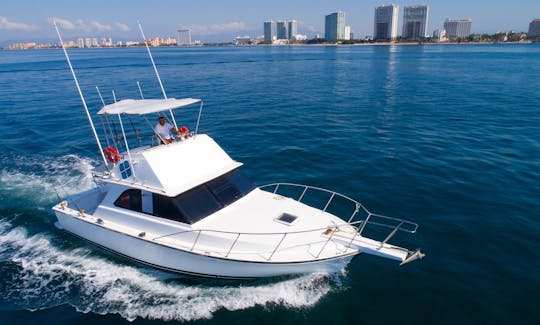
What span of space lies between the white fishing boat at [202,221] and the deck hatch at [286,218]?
30mm

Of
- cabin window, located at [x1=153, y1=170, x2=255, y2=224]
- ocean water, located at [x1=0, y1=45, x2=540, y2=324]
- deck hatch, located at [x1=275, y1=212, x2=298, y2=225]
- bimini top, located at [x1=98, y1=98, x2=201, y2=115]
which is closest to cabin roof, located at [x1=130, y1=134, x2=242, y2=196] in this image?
cabin window, located at [x1=153, y1=170, x2=255, y2=224]

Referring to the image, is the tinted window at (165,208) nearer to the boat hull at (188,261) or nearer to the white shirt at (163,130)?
the boat hull at (188,261)

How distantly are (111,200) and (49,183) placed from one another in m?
7.46

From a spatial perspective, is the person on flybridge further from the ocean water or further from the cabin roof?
the ocean water

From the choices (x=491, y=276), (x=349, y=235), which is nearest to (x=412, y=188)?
(x=491, y=276)

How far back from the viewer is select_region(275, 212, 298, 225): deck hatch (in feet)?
30.2

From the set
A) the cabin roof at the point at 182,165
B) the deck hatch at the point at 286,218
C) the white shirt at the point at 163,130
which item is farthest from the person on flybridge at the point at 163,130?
the deck hatch at the point at 286,218

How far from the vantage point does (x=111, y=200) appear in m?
10.2

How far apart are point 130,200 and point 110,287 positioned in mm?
2614

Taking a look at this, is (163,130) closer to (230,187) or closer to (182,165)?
(182,165)

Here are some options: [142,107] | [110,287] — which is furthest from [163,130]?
[110,287]

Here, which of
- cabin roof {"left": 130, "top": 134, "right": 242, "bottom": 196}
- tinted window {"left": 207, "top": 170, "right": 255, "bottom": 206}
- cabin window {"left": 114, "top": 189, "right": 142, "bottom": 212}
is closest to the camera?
cabin roof {"left": 130, "top": 134, "right": 242, "bottom": 196}

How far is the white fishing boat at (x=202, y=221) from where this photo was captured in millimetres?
8430

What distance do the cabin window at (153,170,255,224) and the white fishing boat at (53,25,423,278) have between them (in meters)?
0.03
